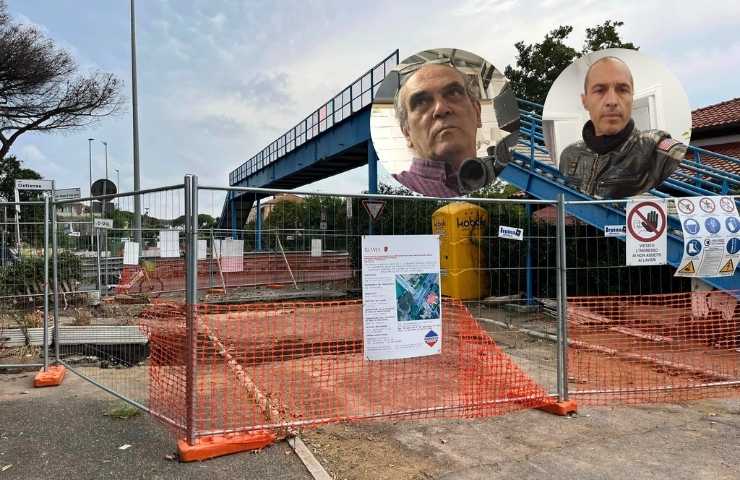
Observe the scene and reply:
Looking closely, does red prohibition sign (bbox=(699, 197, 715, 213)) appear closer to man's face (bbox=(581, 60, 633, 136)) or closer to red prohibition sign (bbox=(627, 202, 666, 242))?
red prohibition sign (bbox=(627, 202, 666, 242))

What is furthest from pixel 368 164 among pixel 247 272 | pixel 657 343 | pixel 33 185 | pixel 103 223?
pixel 103 223

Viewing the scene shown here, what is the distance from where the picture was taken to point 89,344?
7.58 m

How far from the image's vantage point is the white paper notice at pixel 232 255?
7.23 m

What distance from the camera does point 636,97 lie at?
479 inches

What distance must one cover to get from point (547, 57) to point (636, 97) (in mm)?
14737

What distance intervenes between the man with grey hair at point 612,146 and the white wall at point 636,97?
145 mm

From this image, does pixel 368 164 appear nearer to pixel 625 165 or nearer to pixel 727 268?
pixel 625 165

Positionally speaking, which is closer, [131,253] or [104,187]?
[131,253]

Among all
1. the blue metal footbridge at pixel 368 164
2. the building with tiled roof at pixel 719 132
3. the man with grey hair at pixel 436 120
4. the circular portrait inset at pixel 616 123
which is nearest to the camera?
the blue metal footbridge at pixel 368 164

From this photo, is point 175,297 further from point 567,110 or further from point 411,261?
point 567,110

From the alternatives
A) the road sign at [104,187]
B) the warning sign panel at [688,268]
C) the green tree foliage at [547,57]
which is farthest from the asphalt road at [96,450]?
the green tree foliage at [547,57]

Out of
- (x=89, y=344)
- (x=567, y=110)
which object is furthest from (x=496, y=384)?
(x=567, y=110)

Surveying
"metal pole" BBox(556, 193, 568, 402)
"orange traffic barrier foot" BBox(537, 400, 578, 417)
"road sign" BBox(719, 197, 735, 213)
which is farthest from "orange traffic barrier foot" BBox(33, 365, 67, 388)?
"road sign" BBox(719, 197, 735, 213)

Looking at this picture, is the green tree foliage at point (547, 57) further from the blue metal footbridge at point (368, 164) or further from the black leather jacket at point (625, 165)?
the black leather jacket at point (625, 165)
